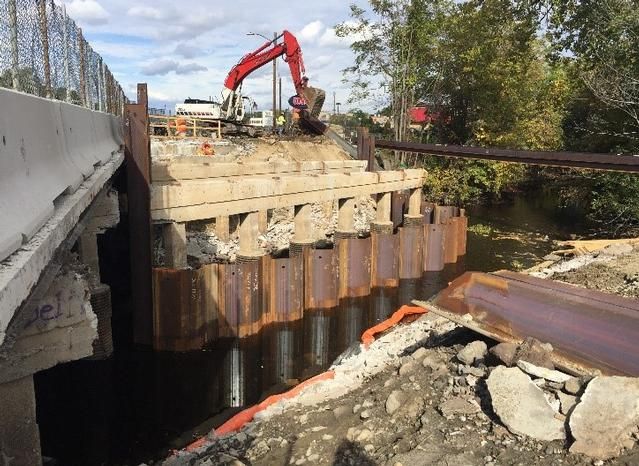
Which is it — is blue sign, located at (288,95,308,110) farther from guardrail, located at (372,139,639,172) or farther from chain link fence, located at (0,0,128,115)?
chain link fence, located at (0,0,128,115)

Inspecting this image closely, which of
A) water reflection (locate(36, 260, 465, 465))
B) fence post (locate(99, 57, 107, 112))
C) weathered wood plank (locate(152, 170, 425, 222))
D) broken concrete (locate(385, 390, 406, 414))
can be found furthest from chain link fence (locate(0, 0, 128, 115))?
water reflection (locate(36, 260, 465, 465))

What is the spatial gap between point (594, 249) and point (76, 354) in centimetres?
1498

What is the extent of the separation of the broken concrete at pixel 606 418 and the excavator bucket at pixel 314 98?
2655 centimetres

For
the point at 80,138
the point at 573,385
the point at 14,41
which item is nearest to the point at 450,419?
the point at 573,385

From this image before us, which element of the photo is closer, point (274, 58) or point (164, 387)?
point (164, 387)

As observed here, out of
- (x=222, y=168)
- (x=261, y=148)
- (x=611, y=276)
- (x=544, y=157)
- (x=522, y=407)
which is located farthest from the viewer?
(x=261, y=148)

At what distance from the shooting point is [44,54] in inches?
223

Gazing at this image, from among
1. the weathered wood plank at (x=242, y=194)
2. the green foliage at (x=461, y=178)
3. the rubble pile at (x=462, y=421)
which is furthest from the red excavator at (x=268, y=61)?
the rubble pile at (x=462, y=421)

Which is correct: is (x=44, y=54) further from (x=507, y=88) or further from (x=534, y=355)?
(x=507, y=88)

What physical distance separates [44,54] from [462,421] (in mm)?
5821

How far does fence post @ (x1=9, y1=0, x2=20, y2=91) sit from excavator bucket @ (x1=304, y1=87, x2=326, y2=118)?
83.4ft

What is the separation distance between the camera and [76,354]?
374 cm

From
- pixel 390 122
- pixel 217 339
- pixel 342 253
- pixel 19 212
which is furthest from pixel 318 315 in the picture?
pixel 390 122

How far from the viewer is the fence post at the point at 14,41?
4.24m
